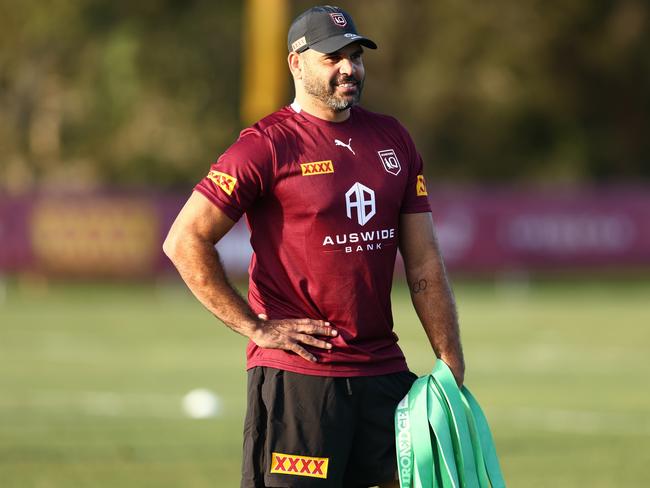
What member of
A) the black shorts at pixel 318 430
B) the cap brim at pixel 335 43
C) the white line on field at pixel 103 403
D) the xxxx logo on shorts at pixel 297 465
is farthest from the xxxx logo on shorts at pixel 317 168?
the white line on field at pixel 103 403

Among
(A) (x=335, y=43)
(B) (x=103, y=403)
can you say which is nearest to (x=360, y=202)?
(A) (x=335, y=43)

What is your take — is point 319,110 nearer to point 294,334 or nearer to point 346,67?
point 346,67

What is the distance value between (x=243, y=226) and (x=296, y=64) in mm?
21326

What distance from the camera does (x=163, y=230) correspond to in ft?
94.3

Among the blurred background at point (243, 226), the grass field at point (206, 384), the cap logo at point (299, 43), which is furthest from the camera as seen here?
the blurred background at point (243, 226)

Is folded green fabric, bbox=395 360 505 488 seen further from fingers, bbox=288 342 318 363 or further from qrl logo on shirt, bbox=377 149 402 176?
qrl logo on shirt, bbox=377 149 402 176

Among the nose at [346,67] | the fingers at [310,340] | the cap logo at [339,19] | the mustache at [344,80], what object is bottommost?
the fingers at [310,340]

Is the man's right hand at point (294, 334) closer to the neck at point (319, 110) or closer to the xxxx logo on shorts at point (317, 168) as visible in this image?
the xxxx logo on shorts at point (317, 168)

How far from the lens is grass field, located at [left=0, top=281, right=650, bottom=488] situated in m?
10.9

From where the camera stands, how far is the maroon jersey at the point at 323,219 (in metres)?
6.07

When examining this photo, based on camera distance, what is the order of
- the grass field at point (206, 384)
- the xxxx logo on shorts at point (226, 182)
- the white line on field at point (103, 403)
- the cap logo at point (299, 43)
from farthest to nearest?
the white line on field at point (103, 403), the grass field at point (206, 384), the cap logo at point (299, 43), the xxxx logo on shorts at point (226, 182)

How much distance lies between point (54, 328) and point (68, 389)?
7453 mm

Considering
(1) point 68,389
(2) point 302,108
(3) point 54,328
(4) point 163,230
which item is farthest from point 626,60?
(2) point 302,108

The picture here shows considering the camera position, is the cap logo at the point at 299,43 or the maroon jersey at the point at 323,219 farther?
the cap logo at the point at 299,43
